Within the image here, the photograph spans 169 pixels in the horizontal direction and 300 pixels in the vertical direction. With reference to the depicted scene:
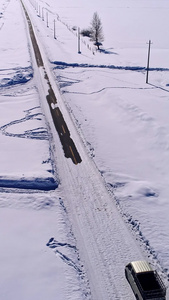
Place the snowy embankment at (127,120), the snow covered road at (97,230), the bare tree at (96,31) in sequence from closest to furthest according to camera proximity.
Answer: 1. the snow covered road at (97,230)
2. the snowy embankment at (127,120)
3. the bare tree at (96,31)

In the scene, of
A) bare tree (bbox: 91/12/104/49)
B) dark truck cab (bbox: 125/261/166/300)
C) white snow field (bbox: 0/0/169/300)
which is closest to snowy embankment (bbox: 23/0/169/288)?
white snow field (bbox: 0/0/169/300)

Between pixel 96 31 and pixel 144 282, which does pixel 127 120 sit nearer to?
pixel 144 282

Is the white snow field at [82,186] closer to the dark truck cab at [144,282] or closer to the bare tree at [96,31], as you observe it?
the dark truck cab at [144,282]

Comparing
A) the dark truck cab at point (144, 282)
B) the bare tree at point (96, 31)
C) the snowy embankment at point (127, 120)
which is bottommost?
the dark truck cab at point (144, 282)

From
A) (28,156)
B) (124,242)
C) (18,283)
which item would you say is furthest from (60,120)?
(18,283)

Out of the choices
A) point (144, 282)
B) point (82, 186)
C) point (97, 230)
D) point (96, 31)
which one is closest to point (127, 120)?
point (82, 186)

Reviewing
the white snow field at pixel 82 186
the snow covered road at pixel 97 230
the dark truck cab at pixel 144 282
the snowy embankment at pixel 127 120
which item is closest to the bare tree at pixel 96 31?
the snowy embankment at pixel 127 120
